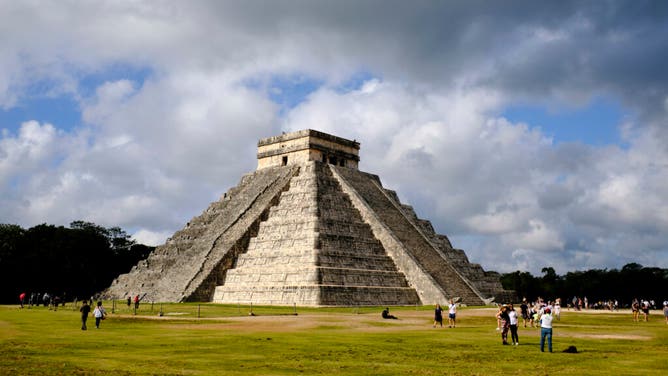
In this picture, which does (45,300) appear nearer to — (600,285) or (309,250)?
(309,250)

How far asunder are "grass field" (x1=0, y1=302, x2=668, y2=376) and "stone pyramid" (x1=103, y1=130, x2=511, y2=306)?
27.5 ft

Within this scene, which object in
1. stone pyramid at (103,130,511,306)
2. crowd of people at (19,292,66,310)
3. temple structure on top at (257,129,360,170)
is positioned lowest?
crowd of people at (19,292,66,310)

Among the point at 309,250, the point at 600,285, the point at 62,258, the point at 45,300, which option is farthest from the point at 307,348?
the point at 600,285

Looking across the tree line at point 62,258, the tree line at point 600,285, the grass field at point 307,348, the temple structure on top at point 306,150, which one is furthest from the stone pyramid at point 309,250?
the tree line at point 600,285

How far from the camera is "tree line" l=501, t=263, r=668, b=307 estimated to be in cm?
7112

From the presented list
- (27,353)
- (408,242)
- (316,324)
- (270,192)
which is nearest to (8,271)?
(270,192)

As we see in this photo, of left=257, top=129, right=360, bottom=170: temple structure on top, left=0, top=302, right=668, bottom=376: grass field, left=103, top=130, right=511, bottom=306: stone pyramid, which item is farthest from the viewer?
left=257, top=129, right=360, bottom=170: temple structure on top

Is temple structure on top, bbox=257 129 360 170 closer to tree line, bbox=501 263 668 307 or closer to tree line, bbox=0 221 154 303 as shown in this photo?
tree line, bbox=0 221 154 303

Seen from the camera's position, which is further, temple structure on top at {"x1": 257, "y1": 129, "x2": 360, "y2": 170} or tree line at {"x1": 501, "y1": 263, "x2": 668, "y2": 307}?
tree line at {"x1": 501, "y1": 263, "x2": 668, "y2": 307}

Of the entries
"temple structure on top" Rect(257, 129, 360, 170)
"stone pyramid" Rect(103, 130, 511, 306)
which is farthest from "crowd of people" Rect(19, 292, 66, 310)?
"temple structure on top" Rect(257, 129, 360, 170)

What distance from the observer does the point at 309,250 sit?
3400cm

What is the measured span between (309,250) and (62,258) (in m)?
33.7

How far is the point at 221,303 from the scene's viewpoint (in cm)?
3488

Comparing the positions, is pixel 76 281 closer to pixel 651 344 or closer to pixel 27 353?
pixel 27 353
